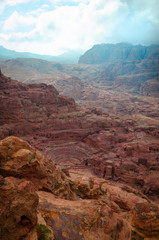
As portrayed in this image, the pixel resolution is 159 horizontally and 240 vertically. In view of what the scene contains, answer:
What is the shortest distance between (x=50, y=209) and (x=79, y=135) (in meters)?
37.3

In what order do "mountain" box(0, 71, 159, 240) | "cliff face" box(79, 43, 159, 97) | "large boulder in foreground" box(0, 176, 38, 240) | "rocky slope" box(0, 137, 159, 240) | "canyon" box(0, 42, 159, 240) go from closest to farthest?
"large boulder in foreground" box(0, 176, 38, 240), "rocky slope" box(0, 137, 159, 240), "mountain" box(0, 71, 159, 240), "canyon" box(0, 42, 159, 240), "cliff face" box(79, 43, 159, 97)

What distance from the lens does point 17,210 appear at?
21.2 feet

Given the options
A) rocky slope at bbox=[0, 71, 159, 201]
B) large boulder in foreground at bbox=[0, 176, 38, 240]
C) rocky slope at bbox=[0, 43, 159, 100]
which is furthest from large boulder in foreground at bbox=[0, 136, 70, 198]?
rocky slope at bbox=[0, 43, 159, 100]

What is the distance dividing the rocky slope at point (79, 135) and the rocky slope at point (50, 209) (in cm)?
1594

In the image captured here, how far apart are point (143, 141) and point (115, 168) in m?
14.6

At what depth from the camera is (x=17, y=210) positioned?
645cm

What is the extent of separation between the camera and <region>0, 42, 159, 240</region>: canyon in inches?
346

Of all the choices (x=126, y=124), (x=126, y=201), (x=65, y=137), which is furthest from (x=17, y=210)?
(x=126, y=124)

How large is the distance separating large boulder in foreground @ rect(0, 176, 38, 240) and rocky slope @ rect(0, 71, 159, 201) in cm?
2544

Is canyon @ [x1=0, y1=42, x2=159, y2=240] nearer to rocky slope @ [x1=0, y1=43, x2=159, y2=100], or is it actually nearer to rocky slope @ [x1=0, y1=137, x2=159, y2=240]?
rocky slope @ [x1=0, y1=137, x2=159, y2=240]

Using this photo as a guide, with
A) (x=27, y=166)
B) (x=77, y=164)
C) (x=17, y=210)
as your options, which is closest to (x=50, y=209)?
(x=17, y=210)

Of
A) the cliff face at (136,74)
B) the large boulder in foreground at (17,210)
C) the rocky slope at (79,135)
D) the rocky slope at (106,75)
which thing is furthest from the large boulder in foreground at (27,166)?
the cliff face at (136,74)

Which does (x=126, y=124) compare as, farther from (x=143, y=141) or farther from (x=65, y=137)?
(x=65, y=137)

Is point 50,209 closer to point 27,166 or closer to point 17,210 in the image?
point 17,210
